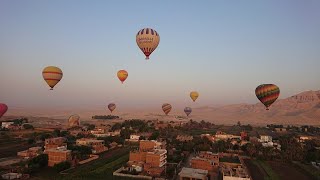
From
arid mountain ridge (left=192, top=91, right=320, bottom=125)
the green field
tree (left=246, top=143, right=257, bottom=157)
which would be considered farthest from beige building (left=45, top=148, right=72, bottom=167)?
arid mountain ridge (left=192, top=91, right=320, bottom=125)

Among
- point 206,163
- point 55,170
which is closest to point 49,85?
point 55,170

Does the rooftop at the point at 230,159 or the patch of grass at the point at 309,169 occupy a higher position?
the rooftop at the point at 230,159

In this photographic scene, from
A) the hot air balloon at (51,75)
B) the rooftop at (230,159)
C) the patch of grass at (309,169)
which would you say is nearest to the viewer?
the patch of grass at (309,169)

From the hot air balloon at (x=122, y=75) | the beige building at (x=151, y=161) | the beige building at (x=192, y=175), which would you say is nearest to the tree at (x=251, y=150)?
the beige building at (x=151, y=161)

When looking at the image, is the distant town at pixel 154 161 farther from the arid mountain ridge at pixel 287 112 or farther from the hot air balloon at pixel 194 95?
the arid mountain ridge at pixel 287 112

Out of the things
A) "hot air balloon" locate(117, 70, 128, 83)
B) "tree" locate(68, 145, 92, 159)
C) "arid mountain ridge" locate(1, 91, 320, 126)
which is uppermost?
"hot air balloon" locate(117, 70, 128, 83)

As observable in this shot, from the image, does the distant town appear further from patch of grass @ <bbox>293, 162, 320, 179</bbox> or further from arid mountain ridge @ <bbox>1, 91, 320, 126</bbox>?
arid mountain ridge @ <bbox>1, 91, 320, 126</bbox>
